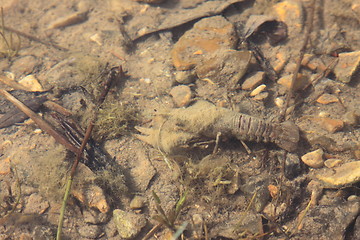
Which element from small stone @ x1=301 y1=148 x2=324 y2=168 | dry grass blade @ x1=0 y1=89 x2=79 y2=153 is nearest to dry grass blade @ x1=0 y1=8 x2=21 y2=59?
dry grass blade @ x1=0 y1=89 x2=79 y2=153

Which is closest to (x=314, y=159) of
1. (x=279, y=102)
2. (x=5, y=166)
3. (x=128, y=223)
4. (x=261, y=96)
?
(x=279, y=102)

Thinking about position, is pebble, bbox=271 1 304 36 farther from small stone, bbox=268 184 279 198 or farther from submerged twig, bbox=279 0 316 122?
small stone, bbox=268 184 279 198

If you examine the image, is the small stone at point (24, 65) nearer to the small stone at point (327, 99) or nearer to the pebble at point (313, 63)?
the pebble at point (313, 63)

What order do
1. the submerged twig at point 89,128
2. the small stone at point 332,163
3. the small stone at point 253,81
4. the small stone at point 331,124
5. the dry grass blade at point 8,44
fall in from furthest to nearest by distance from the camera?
the dry grass blade at point 8,44 → the small stone at point 253,81 → the small stone at point 331,124 → the small stone at point 332,163 → the submerged twig at point 89,128

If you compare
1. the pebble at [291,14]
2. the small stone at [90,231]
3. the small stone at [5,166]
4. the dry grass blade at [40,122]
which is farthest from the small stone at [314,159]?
the small stone at [5,166]

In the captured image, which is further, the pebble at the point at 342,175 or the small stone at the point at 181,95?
the small stone at the point at 181,95

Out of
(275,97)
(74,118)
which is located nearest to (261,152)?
(275,97)

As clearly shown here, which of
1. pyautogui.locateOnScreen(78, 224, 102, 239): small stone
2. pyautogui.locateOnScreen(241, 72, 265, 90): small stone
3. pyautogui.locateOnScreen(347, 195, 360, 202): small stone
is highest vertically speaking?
pyautogui.locateOnScreen(241, 72, 265, 90): small stone
